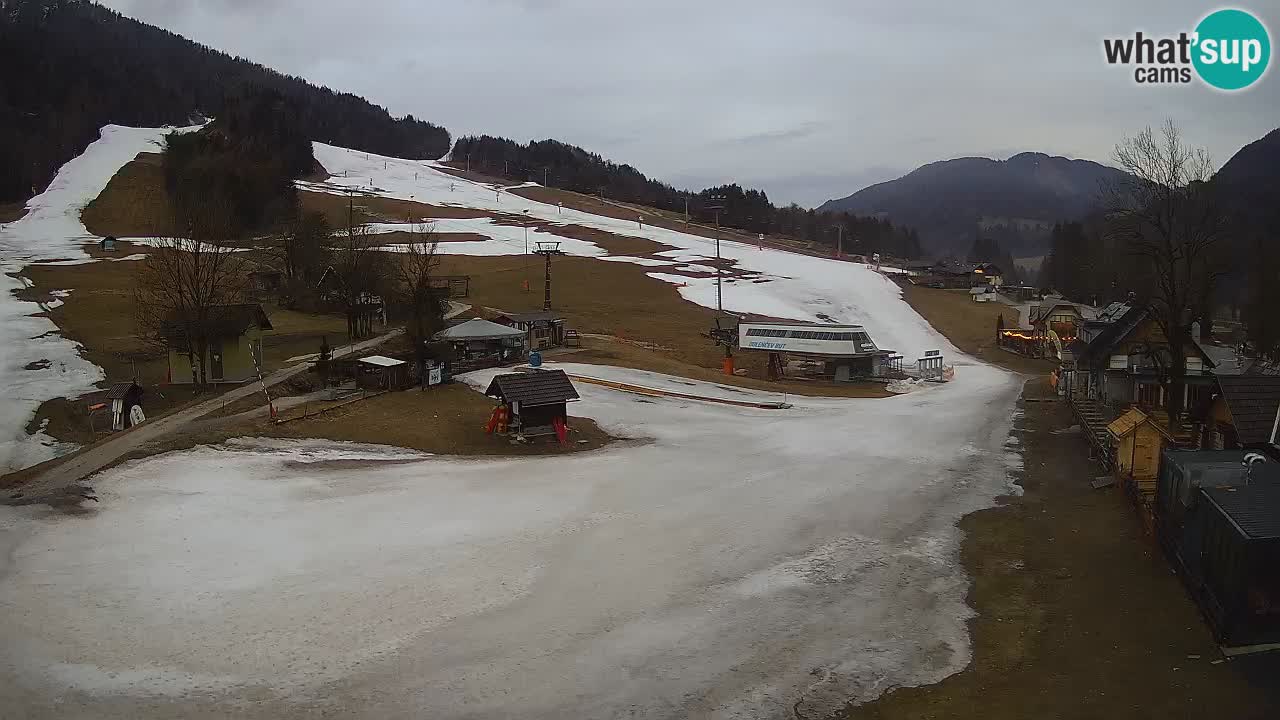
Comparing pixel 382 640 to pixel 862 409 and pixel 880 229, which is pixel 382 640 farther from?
pixel 880 229

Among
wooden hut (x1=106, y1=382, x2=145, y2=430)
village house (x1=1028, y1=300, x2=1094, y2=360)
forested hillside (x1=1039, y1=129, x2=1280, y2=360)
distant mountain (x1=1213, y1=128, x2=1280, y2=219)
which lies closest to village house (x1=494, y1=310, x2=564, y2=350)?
wooden hut (x1=106, y1=382, x2=145, y2=430)

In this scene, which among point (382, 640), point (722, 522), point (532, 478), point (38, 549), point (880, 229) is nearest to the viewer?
point (382, 640)

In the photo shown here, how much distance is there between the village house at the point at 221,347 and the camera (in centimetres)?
3653

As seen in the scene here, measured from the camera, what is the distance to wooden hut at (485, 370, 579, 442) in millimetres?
28812

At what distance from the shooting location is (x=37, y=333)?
46812 millimetres

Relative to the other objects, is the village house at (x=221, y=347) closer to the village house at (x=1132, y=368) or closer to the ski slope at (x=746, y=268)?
the village house at (x=1132, y=368)

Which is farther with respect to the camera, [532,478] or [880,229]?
[880,229]

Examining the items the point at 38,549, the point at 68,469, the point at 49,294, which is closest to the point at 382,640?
the point at 38,549

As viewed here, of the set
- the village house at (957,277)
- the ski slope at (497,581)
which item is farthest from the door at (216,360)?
the village house at (957,277)

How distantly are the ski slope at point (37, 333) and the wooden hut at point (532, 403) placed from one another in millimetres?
15809

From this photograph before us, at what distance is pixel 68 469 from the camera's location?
2278 centimetres

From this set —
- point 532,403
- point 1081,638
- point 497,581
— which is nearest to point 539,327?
point 532,403

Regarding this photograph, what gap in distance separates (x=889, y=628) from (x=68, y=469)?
21.7m

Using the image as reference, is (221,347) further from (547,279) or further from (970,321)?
(970,321)
